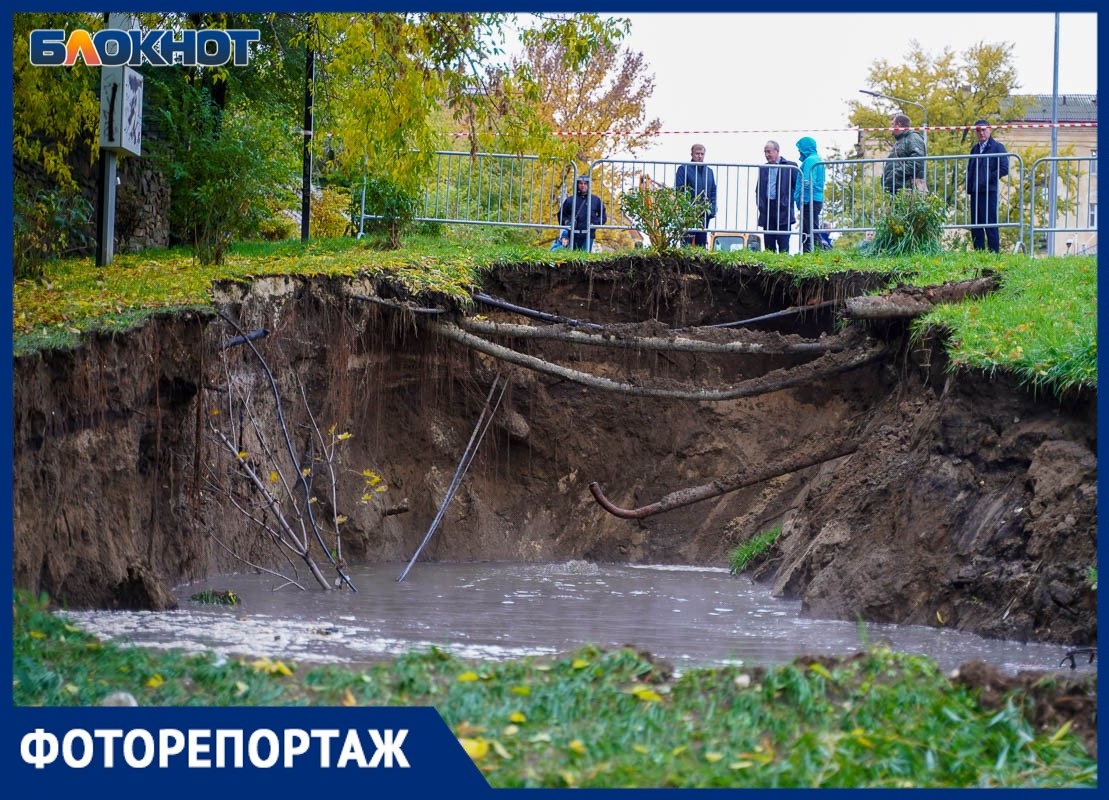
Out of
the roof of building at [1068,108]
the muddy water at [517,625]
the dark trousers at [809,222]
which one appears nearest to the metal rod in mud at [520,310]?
the muddy water at [517,625]

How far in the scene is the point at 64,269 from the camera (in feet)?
44.2

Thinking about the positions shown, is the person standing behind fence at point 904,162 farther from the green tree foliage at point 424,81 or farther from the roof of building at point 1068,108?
the roof of building at point 1068,108

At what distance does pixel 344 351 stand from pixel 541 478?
3.35m

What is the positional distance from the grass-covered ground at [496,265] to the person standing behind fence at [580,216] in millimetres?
1470

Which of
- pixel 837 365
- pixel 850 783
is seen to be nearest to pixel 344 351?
pixel 837 365

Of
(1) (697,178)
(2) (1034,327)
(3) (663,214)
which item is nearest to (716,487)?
(2) (1034,327)

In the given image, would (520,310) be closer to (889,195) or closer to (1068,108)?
(889,195)

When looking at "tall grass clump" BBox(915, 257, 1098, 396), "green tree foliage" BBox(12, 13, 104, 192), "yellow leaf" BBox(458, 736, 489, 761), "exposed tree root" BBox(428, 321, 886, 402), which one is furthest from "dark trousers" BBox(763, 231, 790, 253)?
"yellow leaf" BBox(458, 736, 489, 761)

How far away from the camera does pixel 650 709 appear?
5996 mm

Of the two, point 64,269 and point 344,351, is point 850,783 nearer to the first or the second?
point 344,351

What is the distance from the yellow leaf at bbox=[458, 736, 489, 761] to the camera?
531cm

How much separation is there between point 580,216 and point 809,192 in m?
3.25

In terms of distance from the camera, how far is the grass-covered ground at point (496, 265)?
10062mm

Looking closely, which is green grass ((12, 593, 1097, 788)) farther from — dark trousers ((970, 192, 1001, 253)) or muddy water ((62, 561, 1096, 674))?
dark trousers ((970, 192, 1001, 253))
